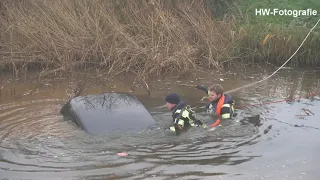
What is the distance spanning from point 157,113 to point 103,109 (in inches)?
72.4

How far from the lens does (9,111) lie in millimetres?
8344

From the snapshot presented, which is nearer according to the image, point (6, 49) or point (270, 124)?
point (270, 124)

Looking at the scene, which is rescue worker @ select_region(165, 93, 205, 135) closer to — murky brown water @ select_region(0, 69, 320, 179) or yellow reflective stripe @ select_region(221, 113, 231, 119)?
murky brown water @ select_region(0, 69, 320, 179)

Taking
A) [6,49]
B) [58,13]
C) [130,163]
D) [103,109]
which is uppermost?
[58,13]

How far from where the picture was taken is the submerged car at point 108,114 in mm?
6312

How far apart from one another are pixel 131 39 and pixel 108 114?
5342 millimetres

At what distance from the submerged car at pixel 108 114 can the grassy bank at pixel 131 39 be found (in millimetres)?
3833

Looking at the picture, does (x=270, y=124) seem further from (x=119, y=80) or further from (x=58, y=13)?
(x=58, y=13)

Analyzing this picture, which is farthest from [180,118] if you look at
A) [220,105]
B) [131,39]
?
[131,39]

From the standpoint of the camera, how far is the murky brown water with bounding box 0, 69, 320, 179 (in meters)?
5.50

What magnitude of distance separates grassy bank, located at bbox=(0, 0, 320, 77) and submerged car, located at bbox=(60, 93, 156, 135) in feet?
12.6

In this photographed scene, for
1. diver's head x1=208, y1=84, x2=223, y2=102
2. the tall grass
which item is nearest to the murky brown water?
diver's head x1=208, y1=84, x2=223, y2=102

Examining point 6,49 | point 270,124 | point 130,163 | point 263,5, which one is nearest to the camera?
point 130,163

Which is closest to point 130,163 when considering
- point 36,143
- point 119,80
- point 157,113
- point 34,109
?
point 36,143
